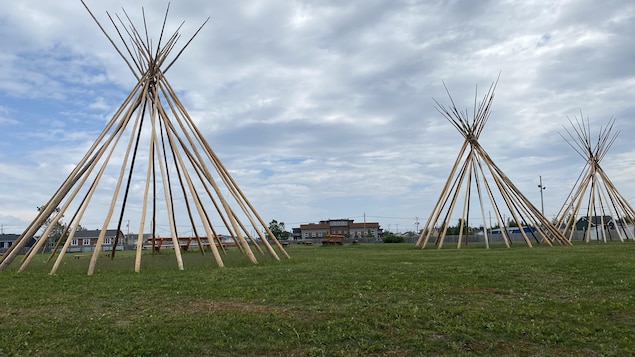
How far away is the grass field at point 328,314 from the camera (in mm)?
4848

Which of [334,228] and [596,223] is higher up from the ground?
[334,228]

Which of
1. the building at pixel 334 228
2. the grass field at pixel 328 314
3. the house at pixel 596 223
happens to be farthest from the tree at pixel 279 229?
the grass field at pixel 328 314

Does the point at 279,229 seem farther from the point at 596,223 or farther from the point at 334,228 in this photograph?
the point at 596,223

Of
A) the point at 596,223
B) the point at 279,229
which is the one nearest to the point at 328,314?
the point at 596,223

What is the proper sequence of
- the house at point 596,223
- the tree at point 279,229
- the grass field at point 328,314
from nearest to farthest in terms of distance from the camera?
1. the grass field at point 328,314
2. the house at point 596,223
3. the tree at point 279,229

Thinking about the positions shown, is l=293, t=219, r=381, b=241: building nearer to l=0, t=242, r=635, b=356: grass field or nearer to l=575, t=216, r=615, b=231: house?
l=575, t=216, r=615, b=231: house

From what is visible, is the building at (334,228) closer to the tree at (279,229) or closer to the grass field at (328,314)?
the tree at (279,229)

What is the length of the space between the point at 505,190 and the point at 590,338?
51.5ft

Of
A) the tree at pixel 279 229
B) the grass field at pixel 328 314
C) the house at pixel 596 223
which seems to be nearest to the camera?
the grass field at pixel 328 314

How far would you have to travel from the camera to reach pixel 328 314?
19.3 feet

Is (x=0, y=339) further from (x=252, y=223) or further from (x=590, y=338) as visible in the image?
(x=252, y=223)

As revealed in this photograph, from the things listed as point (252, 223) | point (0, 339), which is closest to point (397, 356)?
point (0, 339)

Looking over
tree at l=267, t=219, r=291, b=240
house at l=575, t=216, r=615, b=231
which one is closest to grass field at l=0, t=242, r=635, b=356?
house at l=575, t=216, r=615, b=231

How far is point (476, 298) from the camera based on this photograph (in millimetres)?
6703
